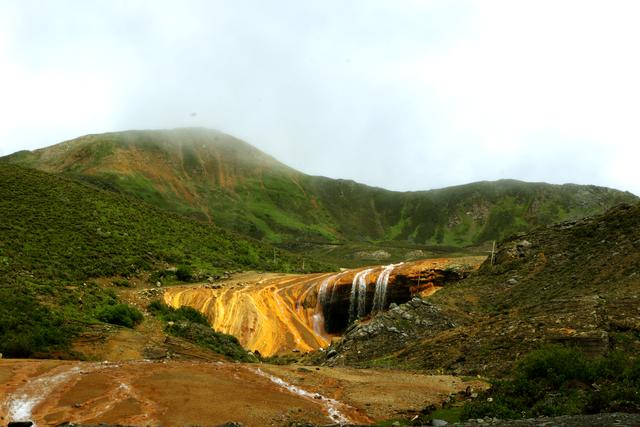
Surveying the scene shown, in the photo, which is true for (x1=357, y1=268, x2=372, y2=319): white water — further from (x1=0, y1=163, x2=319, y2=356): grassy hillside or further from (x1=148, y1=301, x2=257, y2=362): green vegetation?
(x1=148, y1=301, x2=257, y2=362): green vegetation

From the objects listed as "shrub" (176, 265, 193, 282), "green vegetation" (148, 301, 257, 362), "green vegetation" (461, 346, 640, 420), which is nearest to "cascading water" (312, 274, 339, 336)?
"shrub" (176, 265, 193, 282)

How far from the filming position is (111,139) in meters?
138

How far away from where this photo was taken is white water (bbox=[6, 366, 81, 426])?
12.4 m

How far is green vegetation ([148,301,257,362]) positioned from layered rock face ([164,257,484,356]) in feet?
14.5

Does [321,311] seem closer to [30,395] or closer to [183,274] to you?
[183,274]

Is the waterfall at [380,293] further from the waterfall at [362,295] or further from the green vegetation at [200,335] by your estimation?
the green vegetation at [200,335]

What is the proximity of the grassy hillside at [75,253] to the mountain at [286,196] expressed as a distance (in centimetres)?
5694

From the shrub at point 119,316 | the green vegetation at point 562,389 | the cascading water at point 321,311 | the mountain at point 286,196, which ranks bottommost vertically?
the cascading water at point 321,311

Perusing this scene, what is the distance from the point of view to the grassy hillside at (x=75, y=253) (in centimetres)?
2289

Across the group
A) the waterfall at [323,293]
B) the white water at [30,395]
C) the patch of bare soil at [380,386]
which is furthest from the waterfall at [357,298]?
the white water at [30,395]

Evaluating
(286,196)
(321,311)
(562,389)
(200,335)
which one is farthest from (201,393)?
(286,196)

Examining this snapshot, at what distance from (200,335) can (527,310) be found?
54.5 feet

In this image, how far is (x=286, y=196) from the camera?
150 meters

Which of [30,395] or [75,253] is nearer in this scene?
[30,395]
